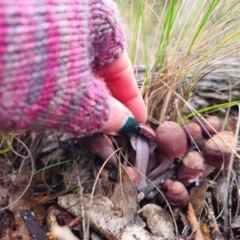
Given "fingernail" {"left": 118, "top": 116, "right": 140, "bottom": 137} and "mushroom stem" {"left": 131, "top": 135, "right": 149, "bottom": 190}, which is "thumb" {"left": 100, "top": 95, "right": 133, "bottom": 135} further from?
"mushroom stem" {"left": 131, "top": 135, "right": 149, "bottom": 190}

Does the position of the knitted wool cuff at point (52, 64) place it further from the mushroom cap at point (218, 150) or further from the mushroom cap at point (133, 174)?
the mushroom cap at point (218, 150)

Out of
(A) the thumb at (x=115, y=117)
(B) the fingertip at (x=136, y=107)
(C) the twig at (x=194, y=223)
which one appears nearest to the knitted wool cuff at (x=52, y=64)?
(A) the thumb at (x=115, y=117)

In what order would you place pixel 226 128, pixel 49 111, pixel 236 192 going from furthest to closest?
pixel 226 128, pixel 236 192, pixel 49 111

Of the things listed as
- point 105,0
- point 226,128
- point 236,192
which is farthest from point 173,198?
point 105,0

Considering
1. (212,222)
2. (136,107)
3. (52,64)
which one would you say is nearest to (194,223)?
(212,222)

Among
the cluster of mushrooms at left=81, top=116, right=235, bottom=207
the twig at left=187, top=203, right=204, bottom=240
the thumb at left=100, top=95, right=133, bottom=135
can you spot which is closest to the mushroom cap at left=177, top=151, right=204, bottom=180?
the cluster of mushrooms at left=81, top=116, right=235, bottom=207

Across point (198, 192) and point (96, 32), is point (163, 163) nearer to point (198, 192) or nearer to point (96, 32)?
point (198, 192)
